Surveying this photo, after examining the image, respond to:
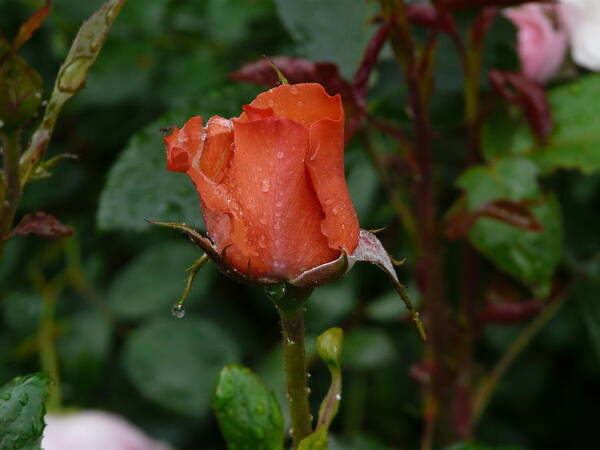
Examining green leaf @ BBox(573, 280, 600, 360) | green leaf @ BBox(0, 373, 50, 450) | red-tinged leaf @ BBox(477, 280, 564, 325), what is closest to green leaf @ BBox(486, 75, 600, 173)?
red-tinged leaf @ BBox(477, 280, 564, 325)

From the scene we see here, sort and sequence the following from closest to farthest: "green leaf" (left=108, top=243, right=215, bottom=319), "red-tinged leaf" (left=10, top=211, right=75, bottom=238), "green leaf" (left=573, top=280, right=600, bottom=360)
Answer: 1. "red-tinged leaf" (left=10, top=211, right=75, bottom=238)
2. "green leaf" (left=573, top=280, right=600, bottom=360)
3. "green leaf" (left=108, top=243, right=215, bottom=319)

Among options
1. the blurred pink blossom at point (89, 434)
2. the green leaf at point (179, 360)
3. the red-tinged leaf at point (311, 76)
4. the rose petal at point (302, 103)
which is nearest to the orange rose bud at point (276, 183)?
the rose petal at point (302, 103)

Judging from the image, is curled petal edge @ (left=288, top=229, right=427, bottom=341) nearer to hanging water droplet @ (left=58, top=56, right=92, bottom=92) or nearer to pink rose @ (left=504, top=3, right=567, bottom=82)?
hanging water droplet @ (left=58, top=56, right=92, bottom=92)

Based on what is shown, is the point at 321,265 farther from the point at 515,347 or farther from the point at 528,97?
the point at 515,347

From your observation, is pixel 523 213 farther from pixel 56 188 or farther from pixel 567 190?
pixel 56 188

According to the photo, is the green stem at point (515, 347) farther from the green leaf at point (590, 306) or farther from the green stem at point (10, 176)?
the green stem at point (10, 176)
